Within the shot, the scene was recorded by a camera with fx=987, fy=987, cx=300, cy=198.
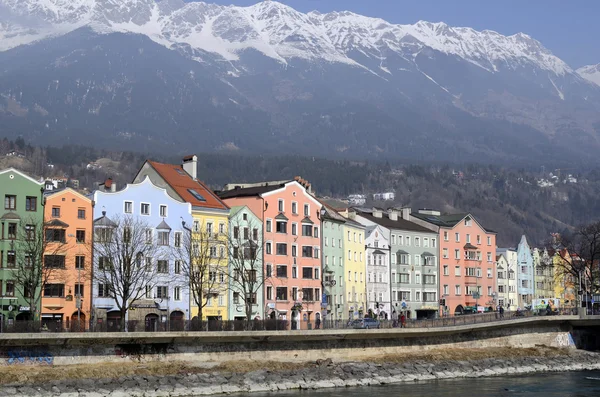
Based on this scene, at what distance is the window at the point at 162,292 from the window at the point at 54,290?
34.7 ft

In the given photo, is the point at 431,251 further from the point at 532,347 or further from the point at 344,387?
the point at 344,387

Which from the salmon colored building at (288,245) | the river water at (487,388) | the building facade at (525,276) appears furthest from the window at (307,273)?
the building facade at (525,276)

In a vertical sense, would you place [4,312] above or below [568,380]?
above

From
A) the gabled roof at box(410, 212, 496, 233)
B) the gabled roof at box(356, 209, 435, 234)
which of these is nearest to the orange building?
the gabled roof at box(356, 209, 435, 234)

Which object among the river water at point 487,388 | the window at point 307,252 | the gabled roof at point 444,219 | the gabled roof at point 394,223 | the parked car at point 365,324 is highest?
the gabled roof at point 444,219

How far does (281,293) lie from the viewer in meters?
112

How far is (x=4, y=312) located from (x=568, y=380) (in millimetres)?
51255

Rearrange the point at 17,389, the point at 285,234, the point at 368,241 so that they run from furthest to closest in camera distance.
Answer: the point at 368,241, the point at 285,234, the point at 17,389

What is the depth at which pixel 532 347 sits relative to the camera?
109 m

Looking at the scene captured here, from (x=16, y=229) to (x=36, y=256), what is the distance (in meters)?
4.17

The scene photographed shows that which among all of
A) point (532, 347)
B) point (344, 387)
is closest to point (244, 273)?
point (344, 387)

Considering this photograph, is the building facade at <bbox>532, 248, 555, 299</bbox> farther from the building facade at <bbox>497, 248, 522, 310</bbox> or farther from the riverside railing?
the riverside railing

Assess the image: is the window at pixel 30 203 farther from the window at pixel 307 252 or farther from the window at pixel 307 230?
the window at pixel 307 252

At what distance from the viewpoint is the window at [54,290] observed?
299ft
